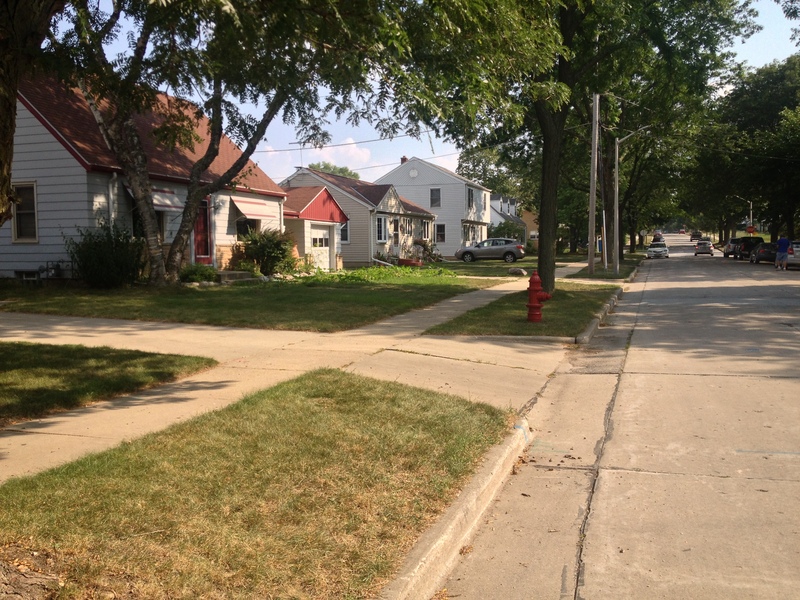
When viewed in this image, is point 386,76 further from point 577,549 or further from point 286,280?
point 286,280

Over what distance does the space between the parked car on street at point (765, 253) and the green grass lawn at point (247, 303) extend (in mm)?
30173

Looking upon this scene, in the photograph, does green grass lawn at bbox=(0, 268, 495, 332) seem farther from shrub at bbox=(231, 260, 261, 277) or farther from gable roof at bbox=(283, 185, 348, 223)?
gable roof at bbox=(283, 185, 348, 223)

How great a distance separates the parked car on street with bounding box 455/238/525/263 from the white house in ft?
15.0

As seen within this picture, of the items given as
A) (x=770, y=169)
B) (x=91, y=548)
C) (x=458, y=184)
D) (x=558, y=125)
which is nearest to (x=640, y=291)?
(x=558, y=125)

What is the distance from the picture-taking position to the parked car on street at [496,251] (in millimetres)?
51406

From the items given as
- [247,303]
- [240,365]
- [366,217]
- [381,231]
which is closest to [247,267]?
[247,303]

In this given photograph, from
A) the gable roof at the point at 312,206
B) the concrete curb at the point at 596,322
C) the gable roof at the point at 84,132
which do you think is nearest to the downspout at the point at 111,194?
the gable roof at the point at 84,132

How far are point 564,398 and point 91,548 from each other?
20.2 ft

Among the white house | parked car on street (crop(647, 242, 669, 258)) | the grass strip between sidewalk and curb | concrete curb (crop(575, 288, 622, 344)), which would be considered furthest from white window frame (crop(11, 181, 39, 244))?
parked car on street (crop(647, 242, 669, 258))

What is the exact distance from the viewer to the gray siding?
19500 mm

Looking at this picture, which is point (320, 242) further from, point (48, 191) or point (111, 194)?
point (48, 191)

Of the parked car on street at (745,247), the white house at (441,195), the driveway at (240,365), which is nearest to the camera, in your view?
the driveway at (240,365)

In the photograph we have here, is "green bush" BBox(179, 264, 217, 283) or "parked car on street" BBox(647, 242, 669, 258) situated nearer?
"green bush" BBox(179, 264, 217, 283)

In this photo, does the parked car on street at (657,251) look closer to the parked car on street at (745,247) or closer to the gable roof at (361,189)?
the parked car on street at (745,247)
